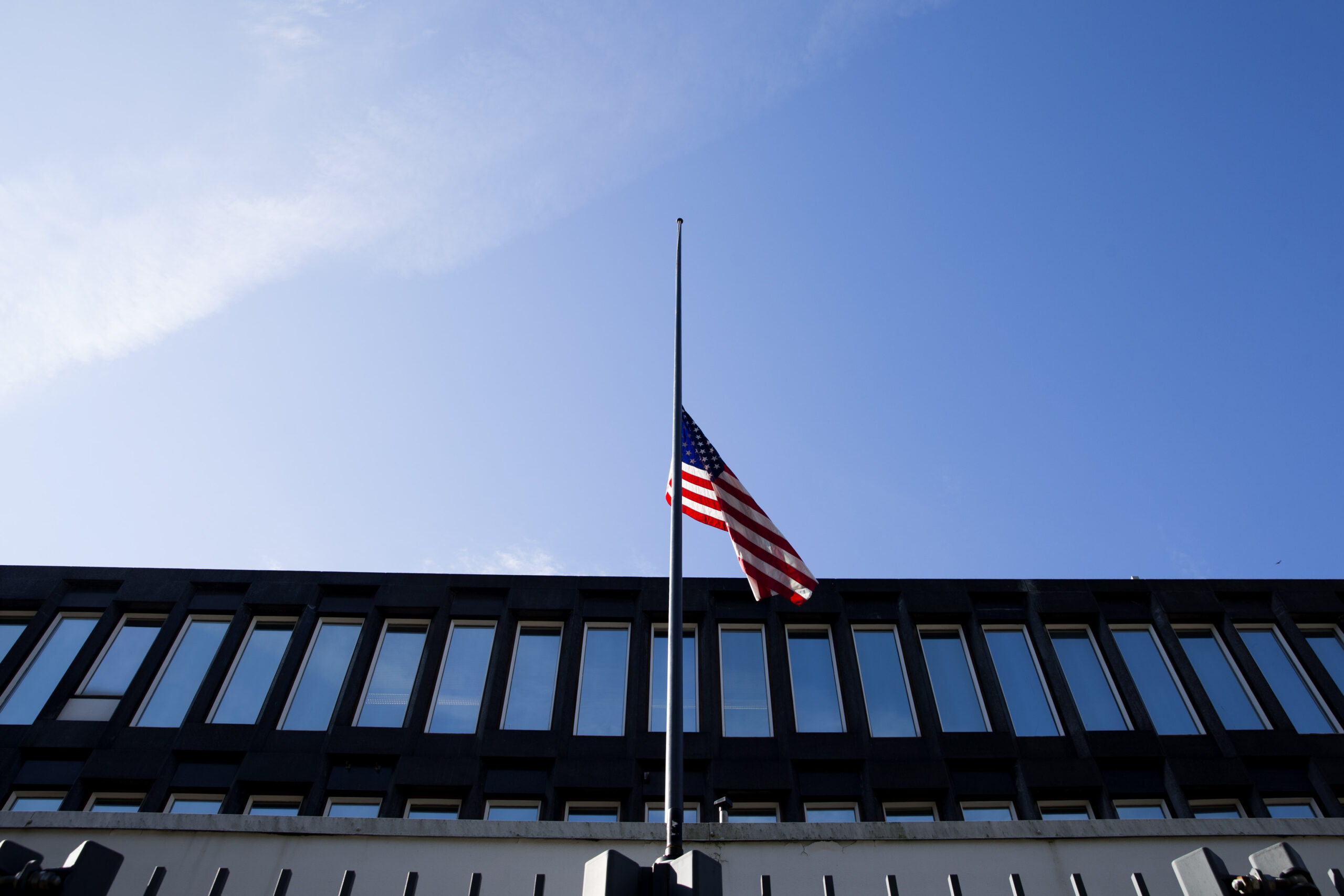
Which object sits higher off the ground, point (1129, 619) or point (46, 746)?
point (1129, 619)

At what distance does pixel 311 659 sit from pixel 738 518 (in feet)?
40.3

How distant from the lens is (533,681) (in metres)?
19.7

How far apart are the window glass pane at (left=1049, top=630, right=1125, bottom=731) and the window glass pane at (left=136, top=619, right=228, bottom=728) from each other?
1869cm

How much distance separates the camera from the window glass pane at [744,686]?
1883cm

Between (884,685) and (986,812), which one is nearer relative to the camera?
(986,812)

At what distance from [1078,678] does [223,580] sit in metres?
19.4

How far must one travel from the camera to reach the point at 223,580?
20.8 m

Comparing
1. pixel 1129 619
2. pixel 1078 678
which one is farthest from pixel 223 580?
pixel 1129 619

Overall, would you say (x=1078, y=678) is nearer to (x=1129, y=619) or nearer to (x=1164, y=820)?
(x=1129, y=619)

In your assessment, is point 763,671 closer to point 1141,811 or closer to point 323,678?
point 1141,811

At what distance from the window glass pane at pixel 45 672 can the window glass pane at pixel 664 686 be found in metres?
12.7

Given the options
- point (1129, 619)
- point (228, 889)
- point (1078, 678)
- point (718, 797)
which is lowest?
point (228, 889)

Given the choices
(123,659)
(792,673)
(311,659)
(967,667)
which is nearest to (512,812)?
(311,659)

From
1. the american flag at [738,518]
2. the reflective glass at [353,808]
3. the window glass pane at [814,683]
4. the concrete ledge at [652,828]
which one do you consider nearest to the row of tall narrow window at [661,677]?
the window glass pane at [814,683]
